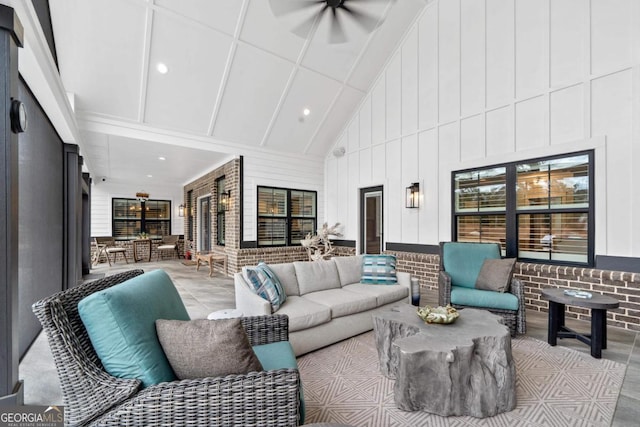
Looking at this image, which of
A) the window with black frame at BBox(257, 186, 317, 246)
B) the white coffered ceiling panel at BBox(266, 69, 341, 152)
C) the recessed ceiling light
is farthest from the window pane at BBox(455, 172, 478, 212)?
the recessed ceiling light

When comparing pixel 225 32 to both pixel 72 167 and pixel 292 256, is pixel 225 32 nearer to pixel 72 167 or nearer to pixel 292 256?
pixel 72 167

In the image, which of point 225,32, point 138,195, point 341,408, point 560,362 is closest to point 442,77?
point 225,32

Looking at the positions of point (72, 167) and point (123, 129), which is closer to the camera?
point (72, 167)

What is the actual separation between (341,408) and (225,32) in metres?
5.19

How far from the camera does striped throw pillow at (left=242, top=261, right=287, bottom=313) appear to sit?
2.94 m

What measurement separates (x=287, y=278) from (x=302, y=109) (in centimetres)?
416

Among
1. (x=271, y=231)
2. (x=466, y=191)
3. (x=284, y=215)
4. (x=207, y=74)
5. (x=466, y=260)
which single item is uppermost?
(x=207, y=74)

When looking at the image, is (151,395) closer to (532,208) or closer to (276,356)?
(276,356)

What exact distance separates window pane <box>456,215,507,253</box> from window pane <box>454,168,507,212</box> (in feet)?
0.50

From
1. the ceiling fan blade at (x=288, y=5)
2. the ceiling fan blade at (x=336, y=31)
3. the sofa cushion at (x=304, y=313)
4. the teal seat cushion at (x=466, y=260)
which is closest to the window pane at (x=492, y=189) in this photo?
the teal seat cushion at (x=466, y=260)

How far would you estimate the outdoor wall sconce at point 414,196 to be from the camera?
564 cm

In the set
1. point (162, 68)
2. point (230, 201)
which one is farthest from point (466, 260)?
point (162, 68)

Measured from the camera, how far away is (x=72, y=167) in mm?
4703

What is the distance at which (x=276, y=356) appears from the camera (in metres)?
1.79
